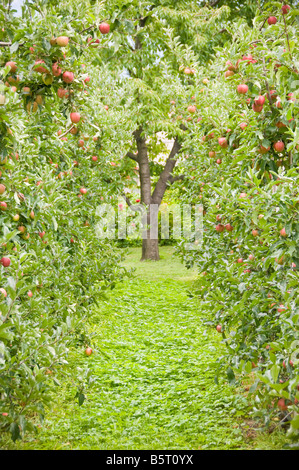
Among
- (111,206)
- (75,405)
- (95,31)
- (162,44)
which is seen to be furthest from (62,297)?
(162,44)

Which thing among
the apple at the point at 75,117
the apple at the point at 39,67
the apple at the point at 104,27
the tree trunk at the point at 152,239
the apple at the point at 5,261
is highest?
the apple at the point at 104,27

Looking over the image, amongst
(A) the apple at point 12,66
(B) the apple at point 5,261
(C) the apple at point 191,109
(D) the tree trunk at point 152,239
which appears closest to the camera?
(A) the apple at point 12,66

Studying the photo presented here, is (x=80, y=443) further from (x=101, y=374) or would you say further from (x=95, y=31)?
(x=95, y=31)

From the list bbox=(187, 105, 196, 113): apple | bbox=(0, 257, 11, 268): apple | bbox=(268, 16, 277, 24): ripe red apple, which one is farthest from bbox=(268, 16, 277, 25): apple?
bbox=(187, 105, 196, 113): apple

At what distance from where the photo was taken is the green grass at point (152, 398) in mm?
3904

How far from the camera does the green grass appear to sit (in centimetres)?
390

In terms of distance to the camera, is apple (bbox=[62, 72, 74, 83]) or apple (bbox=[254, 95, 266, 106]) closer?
apple (bbox=[62, 72, 74, 83])

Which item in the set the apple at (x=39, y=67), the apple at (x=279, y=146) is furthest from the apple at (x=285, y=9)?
the apple at (x=39, y=67)

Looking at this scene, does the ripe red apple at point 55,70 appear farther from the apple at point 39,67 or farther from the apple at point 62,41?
the apple at point 62,41

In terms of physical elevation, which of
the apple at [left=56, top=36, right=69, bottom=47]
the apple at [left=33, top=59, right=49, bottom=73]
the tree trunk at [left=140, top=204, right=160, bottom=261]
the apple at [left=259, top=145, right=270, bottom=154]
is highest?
the apple at [left=56, top=36, right=69, bottom=47]

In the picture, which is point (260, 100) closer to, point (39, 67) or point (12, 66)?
point (39, 67)

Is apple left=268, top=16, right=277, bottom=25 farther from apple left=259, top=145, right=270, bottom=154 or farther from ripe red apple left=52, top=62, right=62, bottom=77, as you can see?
ripe red apple left=52, top=62, right=62, bottom=77

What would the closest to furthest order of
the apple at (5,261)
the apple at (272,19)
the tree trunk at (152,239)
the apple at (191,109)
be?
1. the apple at (5,261)
2. the apple at (272,19)
3. the apple at (191,109)
4. the tree trunk at (152,239)
